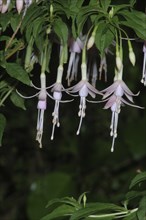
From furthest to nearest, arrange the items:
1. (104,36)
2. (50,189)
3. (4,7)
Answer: (50,189)
(4,7)
(104,36)

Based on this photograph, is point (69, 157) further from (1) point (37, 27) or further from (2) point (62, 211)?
(1) point (37, 27)

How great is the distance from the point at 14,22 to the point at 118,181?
6.92ft

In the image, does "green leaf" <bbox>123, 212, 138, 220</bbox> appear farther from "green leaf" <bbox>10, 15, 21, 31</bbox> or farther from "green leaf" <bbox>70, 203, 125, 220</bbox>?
"green leaf" <bbox>10, 15, 21, 31</bbox>

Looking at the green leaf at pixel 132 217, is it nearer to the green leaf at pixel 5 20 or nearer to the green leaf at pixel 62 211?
the green leaf at pixel 62 211

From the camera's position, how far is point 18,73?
88cm

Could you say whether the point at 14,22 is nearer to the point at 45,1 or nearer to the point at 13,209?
the point at 45,1

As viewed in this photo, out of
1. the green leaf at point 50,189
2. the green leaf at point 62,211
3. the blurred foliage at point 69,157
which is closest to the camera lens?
the green leaf at point 62,211

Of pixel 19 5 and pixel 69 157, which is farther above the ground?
pixel 19 5

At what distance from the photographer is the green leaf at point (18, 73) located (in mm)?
877

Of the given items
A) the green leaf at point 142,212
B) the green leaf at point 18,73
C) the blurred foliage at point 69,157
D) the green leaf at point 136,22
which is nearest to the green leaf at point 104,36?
the green leaf at point 136,22

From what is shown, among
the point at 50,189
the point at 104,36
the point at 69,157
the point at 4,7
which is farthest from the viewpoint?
the point at 69,157

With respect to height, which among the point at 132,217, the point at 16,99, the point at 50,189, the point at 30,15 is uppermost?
the point at 30,15

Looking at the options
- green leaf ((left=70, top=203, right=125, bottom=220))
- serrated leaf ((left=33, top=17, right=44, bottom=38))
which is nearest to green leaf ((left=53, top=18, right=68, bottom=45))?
serrated leaf ((left=33, top=17, right=44, bottom=38))

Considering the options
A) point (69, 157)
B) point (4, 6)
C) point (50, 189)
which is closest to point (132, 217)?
point (4, 6)
